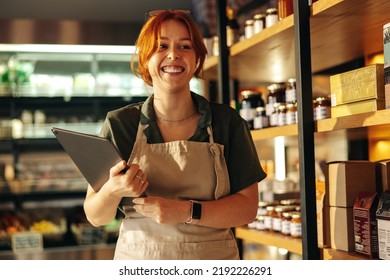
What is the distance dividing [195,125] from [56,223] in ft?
6.85

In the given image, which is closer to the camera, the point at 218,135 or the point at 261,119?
the point at 218,135

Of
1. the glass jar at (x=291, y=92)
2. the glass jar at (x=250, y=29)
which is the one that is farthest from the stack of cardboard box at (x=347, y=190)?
the glass jar at (x=250, y=29)

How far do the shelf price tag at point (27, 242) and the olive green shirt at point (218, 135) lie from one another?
1.90 metres

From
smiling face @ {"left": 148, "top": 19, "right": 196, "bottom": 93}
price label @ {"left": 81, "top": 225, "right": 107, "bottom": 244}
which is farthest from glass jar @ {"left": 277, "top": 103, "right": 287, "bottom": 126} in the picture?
price label @ {"left": 81, "top": 225, "right": 107, "bottom": 244}

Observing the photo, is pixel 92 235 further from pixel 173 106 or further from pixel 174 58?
pixel 174 58

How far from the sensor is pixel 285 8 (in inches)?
73.1

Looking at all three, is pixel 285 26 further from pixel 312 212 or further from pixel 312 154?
pixel 312 212

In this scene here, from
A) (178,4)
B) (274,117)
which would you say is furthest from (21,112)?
(274,117)

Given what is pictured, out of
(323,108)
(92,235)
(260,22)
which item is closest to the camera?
(323,108)

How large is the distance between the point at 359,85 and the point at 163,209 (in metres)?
0.60

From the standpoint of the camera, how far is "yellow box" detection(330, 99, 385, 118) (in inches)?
56.1

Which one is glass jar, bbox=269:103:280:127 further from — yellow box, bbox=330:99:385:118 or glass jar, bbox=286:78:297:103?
yellow box, bbox=330:99:385:118

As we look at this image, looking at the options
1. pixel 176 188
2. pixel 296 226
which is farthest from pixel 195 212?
pixel 296 226

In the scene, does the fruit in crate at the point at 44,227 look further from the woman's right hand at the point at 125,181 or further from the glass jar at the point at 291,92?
the woman's right hand at the point at 125,181
